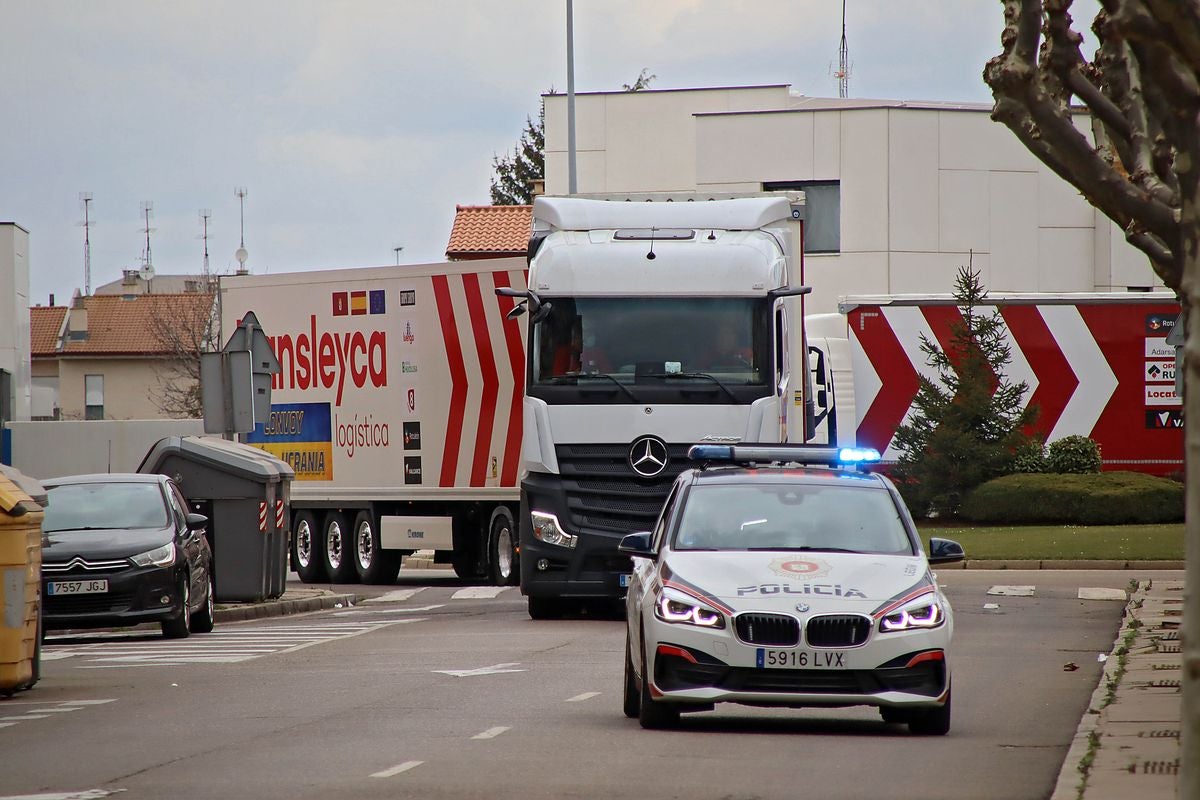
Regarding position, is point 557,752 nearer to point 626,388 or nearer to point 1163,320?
point 626,388

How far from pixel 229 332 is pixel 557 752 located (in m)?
19.5

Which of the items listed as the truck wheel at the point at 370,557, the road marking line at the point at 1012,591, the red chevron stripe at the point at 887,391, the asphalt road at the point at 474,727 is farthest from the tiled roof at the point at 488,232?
the asphalt road at the point at 474,727

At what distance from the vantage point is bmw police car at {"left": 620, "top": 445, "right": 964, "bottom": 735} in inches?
410

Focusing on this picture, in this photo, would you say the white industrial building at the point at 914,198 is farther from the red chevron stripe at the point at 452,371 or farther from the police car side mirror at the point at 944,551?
the police car side mirror at the point at 944,551

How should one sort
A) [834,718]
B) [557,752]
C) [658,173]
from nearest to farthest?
1. [557,752]
2. [834,718]
3. [658,173]

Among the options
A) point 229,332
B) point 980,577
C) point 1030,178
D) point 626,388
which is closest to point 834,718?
point 626,388

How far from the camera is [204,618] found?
20000mm

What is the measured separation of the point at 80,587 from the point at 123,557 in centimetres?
47

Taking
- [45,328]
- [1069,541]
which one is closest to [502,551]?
[1069,541]

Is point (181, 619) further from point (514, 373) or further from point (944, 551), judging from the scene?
point (944, 551)

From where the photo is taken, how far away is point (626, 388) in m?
18.5

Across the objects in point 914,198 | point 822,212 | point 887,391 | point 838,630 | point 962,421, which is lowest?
point 838,630

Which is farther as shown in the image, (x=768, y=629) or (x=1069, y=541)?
(x=1069, y=541)

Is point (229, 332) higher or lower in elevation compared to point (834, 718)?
higher
